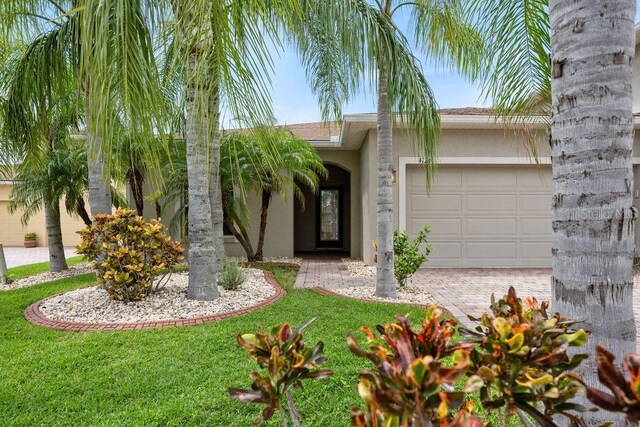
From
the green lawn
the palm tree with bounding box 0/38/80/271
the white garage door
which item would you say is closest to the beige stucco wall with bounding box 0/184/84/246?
the palm tree with bounding box 0/38/80/271

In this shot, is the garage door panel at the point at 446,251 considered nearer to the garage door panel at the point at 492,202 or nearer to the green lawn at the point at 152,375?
the garage door panel at the point at 492,202

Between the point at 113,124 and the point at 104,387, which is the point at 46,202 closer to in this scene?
the point at 104,387

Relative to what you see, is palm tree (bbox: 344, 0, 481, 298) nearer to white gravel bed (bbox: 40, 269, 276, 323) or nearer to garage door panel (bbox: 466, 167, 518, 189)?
white gravel bed (bbox: 40, 269, 276, 323)

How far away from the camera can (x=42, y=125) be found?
18.5ft

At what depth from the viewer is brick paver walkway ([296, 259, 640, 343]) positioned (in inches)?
229

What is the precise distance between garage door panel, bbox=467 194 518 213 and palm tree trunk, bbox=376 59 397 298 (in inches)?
174

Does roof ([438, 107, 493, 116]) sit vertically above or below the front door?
above

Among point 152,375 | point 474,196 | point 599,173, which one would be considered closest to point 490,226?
point 474,196

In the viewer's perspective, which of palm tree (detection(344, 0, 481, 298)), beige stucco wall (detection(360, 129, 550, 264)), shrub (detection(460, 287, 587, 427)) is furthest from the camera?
beige stucco wall (detection(360, 129, 550, 264))

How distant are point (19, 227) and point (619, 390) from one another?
24882 millimetres

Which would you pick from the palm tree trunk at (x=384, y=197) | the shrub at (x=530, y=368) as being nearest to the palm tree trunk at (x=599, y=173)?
the shrub at (x=530, y=368)

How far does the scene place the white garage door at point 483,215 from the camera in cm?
938

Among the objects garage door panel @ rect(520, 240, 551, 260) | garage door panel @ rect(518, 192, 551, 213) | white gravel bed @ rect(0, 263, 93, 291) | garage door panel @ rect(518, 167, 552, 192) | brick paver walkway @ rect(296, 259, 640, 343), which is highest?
garage door panel @ rect(518, 167, 552, 192)

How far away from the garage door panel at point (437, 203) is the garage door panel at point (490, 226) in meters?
0.53
